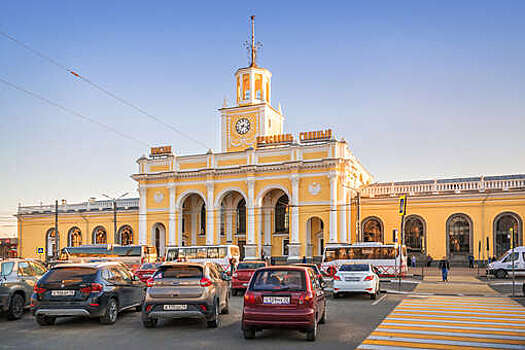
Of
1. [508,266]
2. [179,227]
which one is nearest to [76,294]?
[508,266]

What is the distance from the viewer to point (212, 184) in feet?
169

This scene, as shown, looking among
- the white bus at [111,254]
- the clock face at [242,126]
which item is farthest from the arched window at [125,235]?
the clock face at [242,126]

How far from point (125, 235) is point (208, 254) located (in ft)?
78.0

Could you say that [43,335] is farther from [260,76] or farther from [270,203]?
[260,76]

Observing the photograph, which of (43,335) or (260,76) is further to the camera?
(260,76)

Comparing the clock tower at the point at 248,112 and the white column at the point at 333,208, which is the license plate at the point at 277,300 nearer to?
the white column at the point at 333,208

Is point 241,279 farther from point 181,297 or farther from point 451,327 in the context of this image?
point 451,327

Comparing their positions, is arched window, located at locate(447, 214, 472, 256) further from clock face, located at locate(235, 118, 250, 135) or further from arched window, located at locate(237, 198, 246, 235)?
clock face, located at locate(235, 118, 250, 135)

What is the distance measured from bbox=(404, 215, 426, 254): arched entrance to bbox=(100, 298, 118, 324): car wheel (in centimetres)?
3693

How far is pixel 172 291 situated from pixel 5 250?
2413 inches

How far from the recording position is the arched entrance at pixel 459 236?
4447cm

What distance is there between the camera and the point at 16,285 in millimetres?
14375

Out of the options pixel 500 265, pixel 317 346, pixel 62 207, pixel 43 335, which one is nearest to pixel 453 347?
pixel 317 346

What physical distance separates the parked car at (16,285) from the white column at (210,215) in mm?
35079
